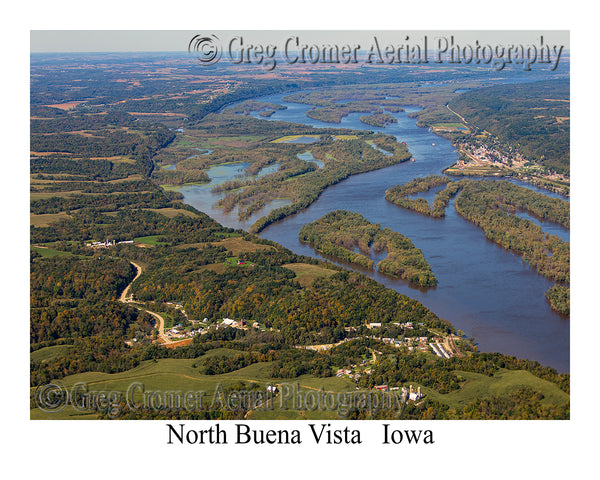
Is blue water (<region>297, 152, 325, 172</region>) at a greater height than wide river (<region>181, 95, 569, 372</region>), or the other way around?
blue water (<region>297, 152, 325, 172</region>)

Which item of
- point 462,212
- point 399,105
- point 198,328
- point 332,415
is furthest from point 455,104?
point 332,415

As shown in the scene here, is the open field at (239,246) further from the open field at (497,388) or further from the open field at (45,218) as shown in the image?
the open field at (497,388)

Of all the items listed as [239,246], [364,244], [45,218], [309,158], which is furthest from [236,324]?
[309,158]

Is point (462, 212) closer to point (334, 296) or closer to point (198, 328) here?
point (334, 296)

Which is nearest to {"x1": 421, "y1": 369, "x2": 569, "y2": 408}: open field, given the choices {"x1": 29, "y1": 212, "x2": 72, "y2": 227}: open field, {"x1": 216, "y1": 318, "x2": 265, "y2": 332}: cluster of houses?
{"x1": 216, "y1": 318, "x2": 265, "y2": 332}: cluster of houses

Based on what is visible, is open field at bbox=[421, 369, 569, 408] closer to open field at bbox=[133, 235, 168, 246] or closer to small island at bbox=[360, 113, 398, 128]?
open field at bbox=[133, 235, 168, 246]
